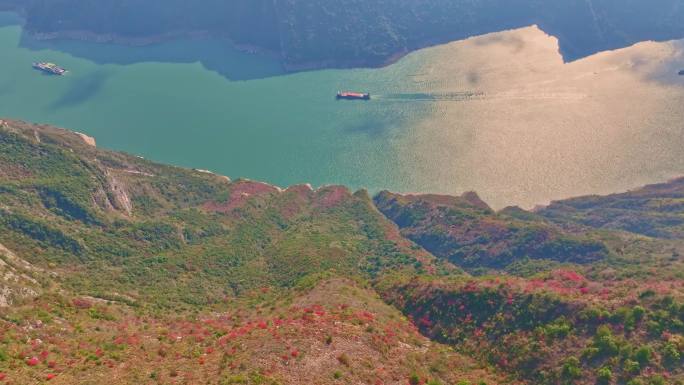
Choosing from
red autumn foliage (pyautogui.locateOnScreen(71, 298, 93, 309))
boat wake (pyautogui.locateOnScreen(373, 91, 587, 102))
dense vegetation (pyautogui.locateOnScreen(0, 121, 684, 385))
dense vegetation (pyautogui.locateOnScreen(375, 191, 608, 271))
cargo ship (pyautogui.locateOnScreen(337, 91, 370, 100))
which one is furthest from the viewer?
cargo ship (pyautogui.locateOnScreen(337, 91, 370, 100))

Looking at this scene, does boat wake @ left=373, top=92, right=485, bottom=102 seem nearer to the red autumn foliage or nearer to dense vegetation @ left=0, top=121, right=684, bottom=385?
dense vegetation @ left=0, top=121, right=684, bottom=385

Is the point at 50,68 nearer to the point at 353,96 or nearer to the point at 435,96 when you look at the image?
the point at 353,96

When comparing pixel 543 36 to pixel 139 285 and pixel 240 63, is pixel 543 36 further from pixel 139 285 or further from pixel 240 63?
pixel 139 285

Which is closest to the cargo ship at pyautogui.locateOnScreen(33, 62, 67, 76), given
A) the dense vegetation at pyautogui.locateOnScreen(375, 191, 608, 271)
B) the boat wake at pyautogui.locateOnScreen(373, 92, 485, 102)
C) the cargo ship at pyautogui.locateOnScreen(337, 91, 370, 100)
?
the cargo ship at pyautogui.locateOnScreen(337, 91, 370, 100)

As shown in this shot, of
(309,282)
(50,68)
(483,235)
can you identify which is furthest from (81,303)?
(50,68)

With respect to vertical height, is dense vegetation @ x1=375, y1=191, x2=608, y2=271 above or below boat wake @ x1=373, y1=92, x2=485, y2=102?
below

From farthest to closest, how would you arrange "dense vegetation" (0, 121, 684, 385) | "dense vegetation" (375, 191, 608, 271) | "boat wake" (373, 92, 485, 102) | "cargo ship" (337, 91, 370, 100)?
"cargo ship" (337, 91, 370, 100) → "boat wake" (373, 92, 485, 102) → "dense vegetation" (375, 191, 608, 271) → "dense vegetation" (0, 121, 684, 385)

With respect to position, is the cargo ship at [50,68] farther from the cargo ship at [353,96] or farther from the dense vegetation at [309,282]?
the cargo ship at [353,96]
